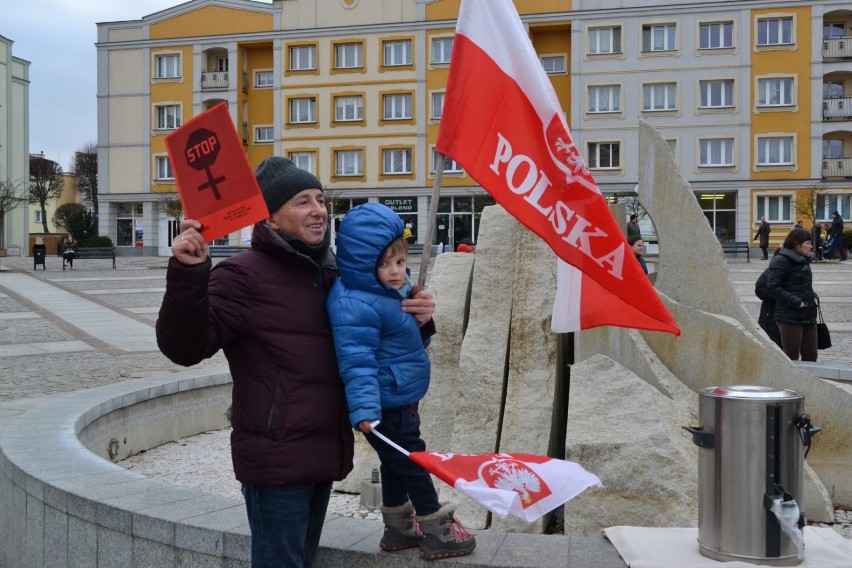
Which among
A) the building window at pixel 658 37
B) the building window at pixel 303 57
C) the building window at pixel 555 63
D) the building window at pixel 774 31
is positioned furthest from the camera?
the building window at pixel 303 57

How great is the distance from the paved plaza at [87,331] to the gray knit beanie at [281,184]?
3653 millimetres

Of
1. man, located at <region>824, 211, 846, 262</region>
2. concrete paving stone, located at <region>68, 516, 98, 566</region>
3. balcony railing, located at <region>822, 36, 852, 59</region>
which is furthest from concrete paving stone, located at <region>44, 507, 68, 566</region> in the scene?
balcony railing, located at <region>822, 36, 852, 59</region>

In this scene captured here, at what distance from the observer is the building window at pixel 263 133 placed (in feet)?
170

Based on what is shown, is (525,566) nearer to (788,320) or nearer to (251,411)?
(251,411)

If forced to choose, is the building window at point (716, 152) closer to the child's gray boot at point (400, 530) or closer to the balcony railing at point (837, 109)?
the balcony railing at point (837, 109)

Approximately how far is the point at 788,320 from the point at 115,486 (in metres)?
7.75

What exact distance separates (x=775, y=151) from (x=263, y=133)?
89.6ft

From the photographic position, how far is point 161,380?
7.87 metres

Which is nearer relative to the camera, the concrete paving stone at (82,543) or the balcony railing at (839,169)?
the concrete paving stone at (82,543)

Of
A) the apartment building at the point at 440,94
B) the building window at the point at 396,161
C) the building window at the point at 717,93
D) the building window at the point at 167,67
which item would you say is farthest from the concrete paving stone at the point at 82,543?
the building window at the point at 167,67

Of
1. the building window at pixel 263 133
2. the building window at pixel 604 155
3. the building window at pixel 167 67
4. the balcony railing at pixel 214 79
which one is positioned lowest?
the building window at pixel 604 155

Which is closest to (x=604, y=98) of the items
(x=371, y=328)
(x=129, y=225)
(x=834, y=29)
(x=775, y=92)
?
(x=775, y=92)

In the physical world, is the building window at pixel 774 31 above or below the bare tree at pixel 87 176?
above

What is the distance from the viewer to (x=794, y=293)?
9703 mm
